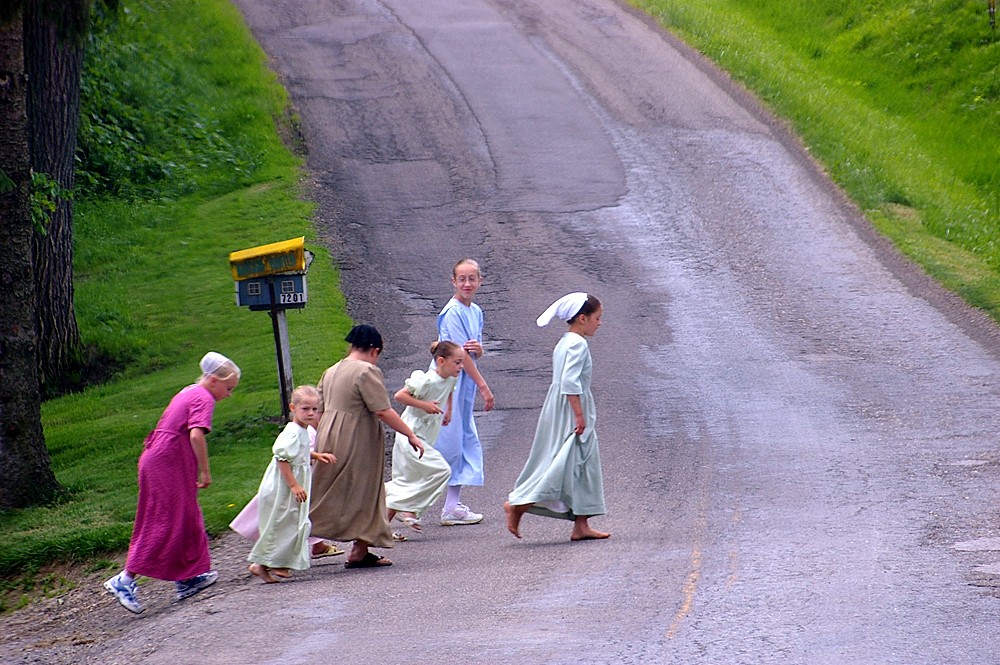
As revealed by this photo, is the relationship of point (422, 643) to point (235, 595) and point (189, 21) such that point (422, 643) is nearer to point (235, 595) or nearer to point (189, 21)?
point (235, 595)

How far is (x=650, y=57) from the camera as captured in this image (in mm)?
24453

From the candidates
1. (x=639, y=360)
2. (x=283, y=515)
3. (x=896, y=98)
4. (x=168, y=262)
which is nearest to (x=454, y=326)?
(x=283, y=515)

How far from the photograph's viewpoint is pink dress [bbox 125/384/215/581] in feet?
26.6

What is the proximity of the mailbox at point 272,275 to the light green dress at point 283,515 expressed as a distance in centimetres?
356

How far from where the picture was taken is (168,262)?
18.0 meters

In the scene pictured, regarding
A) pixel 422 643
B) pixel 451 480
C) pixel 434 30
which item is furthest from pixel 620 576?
pixel 434 30

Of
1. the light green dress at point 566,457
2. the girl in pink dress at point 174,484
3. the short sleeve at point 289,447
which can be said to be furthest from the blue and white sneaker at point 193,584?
the light green dress at point 566,457

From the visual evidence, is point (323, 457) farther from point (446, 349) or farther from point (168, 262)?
point (168, 262)

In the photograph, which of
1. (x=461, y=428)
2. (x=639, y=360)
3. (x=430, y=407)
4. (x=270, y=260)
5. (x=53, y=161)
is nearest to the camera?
(x=430, y=407)

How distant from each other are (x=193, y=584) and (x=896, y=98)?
61.6ft

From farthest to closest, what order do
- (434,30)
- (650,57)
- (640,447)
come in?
(434,30), (650,57), (640,447)

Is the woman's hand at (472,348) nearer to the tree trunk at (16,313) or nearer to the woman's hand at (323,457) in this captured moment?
the woman's hand at (323,457)

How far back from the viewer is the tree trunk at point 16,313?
1083 cm

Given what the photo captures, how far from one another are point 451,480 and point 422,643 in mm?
2983
